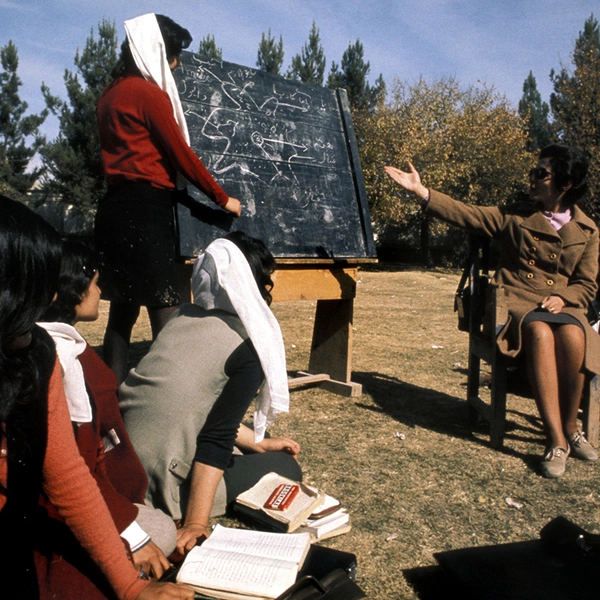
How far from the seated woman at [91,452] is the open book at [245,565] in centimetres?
12

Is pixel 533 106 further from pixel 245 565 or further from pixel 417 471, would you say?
pixel 245 565

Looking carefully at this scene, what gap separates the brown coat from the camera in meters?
4.15

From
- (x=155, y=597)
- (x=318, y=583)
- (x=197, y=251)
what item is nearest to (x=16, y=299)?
(x=155, y=597)

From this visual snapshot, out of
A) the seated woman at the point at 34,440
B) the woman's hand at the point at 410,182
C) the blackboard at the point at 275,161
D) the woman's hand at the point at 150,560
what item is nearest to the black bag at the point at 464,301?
the woman's hand at the point at 410,182

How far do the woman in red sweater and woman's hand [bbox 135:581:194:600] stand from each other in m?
1.98

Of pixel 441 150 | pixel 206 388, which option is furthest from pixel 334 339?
pixel 441 150

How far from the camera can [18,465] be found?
159 cm

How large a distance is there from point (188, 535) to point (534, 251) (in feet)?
9.21

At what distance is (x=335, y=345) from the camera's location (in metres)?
5.38

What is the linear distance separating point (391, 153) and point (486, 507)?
19.9m

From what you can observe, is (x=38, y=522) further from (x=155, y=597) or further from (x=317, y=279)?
(x=317, y=279)

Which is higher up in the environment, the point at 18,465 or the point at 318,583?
the point at 18,465

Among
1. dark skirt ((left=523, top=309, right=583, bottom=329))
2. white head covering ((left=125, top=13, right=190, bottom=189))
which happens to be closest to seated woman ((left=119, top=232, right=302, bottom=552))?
white head covering ((left=125, top=13, right=190, bottom=189))

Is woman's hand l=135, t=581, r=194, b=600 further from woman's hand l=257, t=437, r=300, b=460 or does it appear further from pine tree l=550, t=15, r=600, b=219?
pine tree l=550, t=15, r=600, b=219
